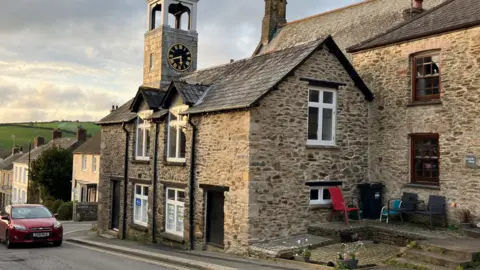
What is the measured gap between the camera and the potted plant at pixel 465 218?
13.3 m

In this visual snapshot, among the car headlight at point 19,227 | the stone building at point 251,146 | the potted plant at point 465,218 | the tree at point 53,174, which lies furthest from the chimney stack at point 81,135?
the potted plant at point 465,218

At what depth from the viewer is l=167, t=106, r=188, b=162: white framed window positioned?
17.2 metres

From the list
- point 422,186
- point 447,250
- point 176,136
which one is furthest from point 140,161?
point 447,250

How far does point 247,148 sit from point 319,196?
3.10m

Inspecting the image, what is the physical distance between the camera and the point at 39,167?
4538 centimetres

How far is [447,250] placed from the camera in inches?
423

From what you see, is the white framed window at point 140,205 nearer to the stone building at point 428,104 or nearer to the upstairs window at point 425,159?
the stone building at point 428,104

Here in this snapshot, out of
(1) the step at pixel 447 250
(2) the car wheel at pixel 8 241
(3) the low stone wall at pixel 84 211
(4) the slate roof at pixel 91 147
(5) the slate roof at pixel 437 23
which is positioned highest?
(5) the slate roof at pixel 437 23

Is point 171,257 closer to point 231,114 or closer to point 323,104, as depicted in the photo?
point 231,114

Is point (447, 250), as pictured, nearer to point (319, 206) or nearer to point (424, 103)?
point (319, 206)

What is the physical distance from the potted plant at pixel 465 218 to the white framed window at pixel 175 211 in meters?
8.87

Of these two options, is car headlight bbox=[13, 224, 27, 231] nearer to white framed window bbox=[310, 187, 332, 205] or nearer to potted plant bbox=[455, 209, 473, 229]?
white framed window bbox=[310, 187, 332, 205]

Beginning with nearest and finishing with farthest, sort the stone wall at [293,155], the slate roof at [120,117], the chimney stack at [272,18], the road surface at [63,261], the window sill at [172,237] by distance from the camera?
the road surface at [63,261] → the stone wall at [293,155] → the window sill at [172,237] → the slate roof at [120,117] → the chimney stack at [272,18]

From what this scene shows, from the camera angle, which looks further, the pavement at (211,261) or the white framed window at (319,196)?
the white framed window at (319,196)
